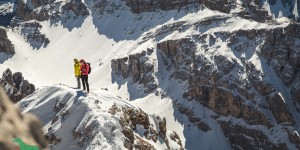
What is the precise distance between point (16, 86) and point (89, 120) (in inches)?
4454

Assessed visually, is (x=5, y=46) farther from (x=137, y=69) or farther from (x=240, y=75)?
(x=240, y=75)

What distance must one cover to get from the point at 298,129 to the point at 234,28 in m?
38.8

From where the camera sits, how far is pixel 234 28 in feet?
540

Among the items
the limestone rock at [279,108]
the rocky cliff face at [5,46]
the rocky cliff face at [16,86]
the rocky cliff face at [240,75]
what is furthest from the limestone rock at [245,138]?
the rocky cliff face at [5,46]

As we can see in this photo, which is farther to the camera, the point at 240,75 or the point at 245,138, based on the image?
the point at 240,75

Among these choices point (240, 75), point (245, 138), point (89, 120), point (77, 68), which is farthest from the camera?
point (240, 75)

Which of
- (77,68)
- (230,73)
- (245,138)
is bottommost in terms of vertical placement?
(245,138)

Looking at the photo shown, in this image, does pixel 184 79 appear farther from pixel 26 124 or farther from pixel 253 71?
pixel 26 124

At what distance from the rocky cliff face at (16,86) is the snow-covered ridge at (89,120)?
9678 cm

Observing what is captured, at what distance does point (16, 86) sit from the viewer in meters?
149

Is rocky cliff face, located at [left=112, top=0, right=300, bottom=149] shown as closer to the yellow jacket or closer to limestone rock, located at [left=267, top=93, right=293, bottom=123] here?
limestone rock, located at [left=267, top=93, right=293, bottom=123]

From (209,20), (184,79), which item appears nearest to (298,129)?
(184,79)

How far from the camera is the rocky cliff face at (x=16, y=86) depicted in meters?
139

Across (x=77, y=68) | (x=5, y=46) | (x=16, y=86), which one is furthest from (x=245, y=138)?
(x=77, y=68)
